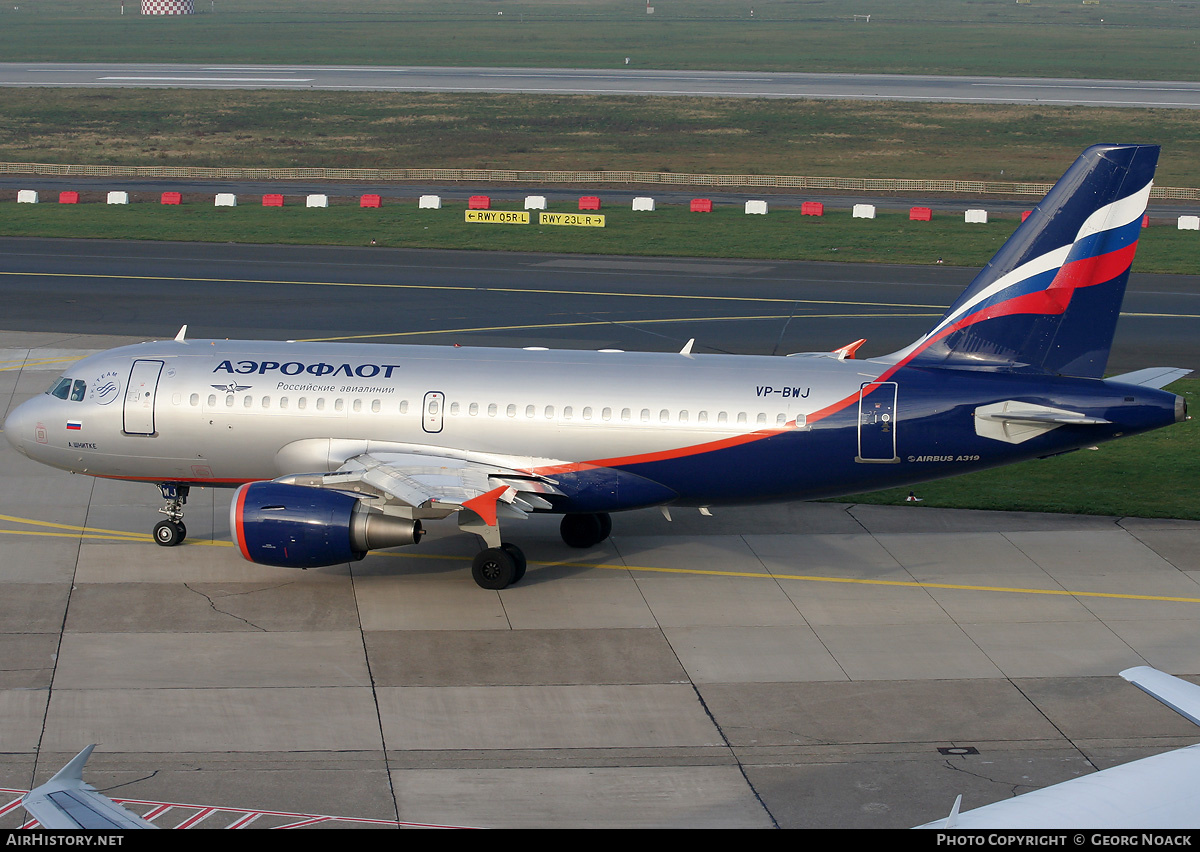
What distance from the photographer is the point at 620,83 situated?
146m

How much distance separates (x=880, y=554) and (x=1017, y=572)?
3067 millimetres

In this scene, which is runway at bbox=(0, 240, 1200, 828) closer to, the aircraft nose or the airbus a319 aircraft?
the airbus a319 aircraft

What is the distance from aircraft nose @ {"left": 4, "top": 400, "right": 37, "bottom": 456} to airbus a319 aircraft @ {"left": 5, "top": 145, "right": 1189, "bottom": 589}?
0.24 meters

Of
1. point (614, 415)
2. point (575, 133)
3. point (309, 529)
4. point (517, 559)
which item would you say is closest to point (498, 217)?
point (575, 133)

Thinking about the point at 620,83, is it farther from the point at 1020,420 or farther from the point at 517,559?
the point at 1020,420

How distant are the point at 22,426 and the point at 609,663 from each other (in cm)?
1522

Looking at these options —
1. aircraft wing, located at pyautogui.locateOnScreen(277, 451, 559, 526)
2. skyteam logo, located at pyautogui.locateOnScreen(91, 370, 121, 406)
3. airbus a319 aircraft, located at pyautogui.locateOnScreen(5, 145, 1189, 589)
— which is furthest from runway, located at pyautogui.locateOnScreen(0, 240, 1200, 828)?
skyteam logo, located at pyautogui.locateOnScreen(91, 370, 121, 406)

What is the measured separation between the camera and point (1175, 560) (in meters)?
29.4

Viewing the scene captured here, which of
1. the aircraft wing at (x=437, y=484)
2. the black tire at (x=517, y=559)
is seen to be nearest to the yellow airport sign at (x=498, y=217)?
the aircraft wing at (x=437, y=484)

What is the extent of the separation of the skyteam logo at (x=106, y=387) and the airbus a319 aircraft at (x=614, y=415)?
0.16ft

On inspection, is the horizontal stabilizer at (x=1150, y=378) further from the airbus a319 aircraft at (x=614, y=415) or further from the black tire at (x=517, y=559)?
the black tire at (x=517, y=559)

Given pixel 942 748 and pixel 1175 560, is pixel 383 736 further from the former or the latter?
pixel 1175 560

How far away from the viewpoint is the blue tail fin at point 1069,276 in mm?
26531

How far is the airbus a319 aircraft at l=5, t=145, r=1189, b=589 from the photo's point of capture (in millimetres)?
26188
